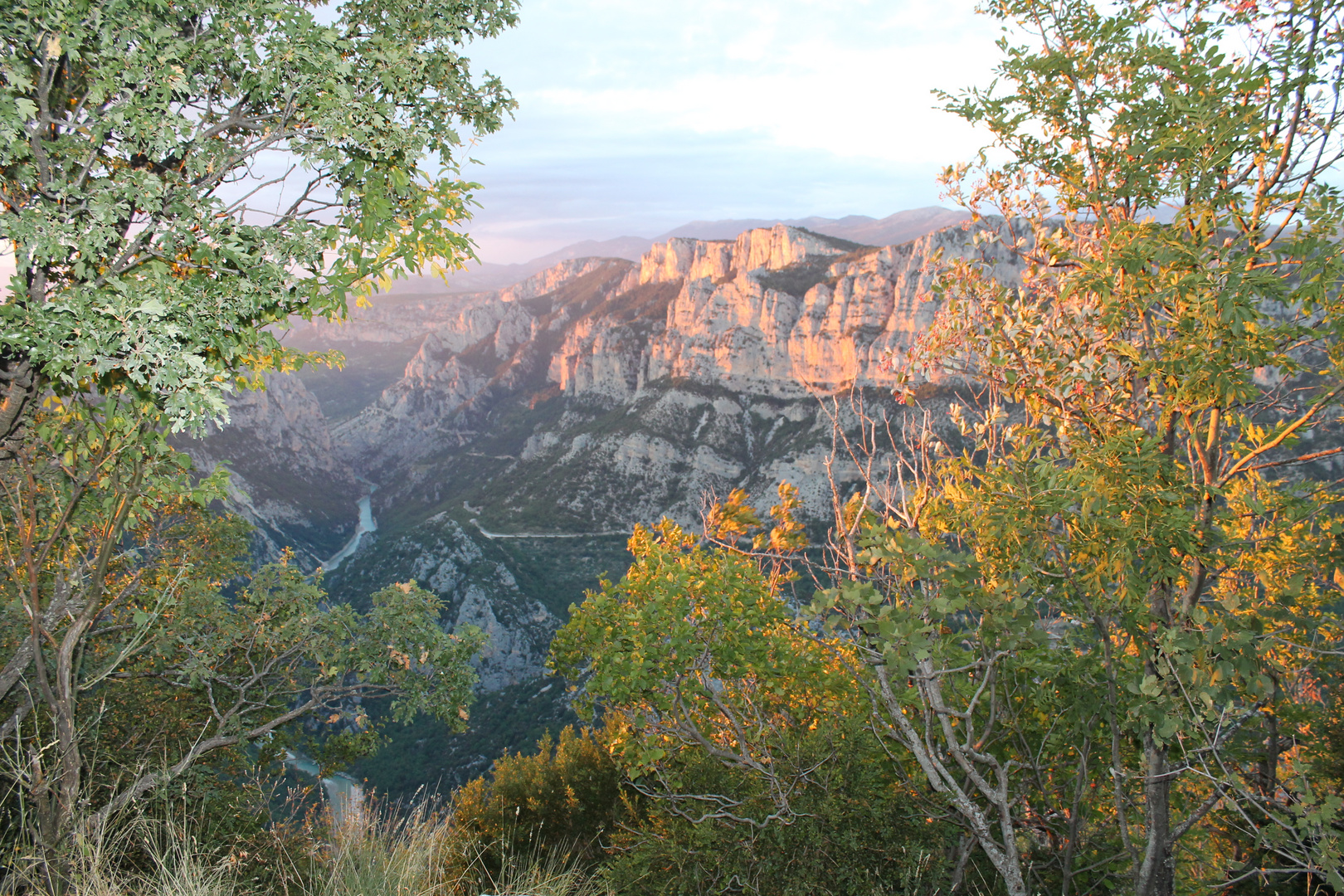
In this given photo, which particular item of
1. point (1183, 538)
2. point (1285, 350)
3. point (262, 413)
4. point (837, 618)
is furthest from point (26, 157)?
point (262, 413)

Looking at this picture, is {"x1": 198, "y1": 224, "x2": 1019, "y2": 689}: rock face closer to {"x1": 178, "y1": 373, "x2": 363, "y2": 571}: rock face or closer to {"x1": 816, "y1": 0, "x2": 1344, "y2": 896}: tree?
{"x1": 178, "y1": 373, "x2": 363, "y2": 571}: rock face

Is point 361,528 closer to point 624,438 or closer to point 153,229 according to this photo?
point 624,438

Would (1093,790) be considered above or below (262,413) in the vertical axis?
above

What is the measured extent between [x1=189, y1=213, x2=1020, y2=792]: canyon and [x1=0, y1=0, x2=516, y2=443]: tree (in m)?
53.3

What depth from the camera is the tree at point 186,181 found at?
414 cm

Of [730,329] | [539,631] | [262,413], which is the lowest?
[539,631]

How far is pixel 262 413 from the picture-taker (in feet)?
482

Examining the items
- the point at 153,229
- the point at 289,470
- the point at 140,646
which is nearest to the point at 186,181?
the point at 153,229

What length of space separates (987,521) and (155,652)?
9.81 meters

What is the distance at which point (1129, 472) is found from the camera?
4613 mm

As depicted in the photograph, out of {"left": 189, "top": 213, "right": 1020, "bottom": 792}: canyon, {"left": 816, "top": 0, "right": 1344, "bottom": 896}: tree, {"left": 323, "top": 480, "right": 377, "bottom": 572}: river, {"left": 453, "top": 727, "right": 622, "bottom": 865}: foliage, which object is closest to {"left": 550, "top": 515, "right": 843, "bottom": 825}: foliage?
{"left": 816, "top": 0, "right": 1344, "bottom": 896}: tree

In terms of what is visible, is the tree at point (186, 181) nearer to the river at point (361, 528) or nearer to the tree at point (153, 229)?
the tree at point (153, 229)

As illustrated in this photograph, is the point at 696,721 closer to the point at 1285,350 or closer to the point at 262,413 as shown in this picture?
the point at 1285,350

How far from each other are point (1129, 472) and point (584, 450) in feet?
410
